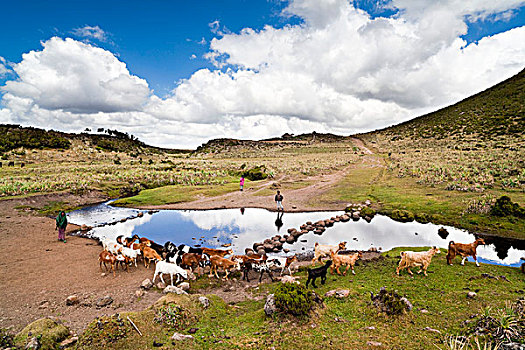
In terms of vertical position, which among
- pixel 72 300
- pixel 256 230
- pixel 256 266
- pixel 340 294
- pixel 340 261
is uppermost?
pixel 340 294

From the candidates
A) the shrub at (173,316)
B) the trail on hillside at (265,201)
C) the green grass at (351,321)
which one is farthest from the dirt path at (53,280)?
the trail on hillside at (265,201)

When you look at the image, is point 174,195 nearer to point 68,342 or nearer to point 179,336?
point 68,342

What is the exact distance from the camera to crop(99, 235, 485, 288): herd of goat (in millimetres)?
11711

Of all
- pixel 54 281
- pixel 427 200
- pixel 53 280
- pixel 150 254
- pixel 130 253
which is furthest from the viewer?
pixel 427 200

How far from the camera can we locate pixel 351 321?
763 centimetres

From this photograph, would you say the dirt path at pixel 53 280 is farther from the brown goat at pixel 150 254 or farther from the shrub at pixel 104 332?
the shrub at pixel 104 332

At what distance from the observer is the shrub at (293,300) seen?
7555mm

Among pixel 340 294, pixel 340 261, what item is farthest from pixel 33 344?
pixel 340 261

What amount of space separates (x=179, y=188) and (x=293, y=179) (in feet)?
58.0

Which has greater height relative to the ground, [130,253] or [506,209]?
[506,209]

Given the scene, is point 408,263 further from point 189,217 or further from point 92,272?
point 189,217

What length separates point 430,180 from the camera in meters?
32.5

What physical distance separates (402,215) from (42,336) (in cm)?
2386

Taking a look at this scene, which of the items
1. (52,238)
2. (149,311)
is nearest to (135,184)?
(52,238)
